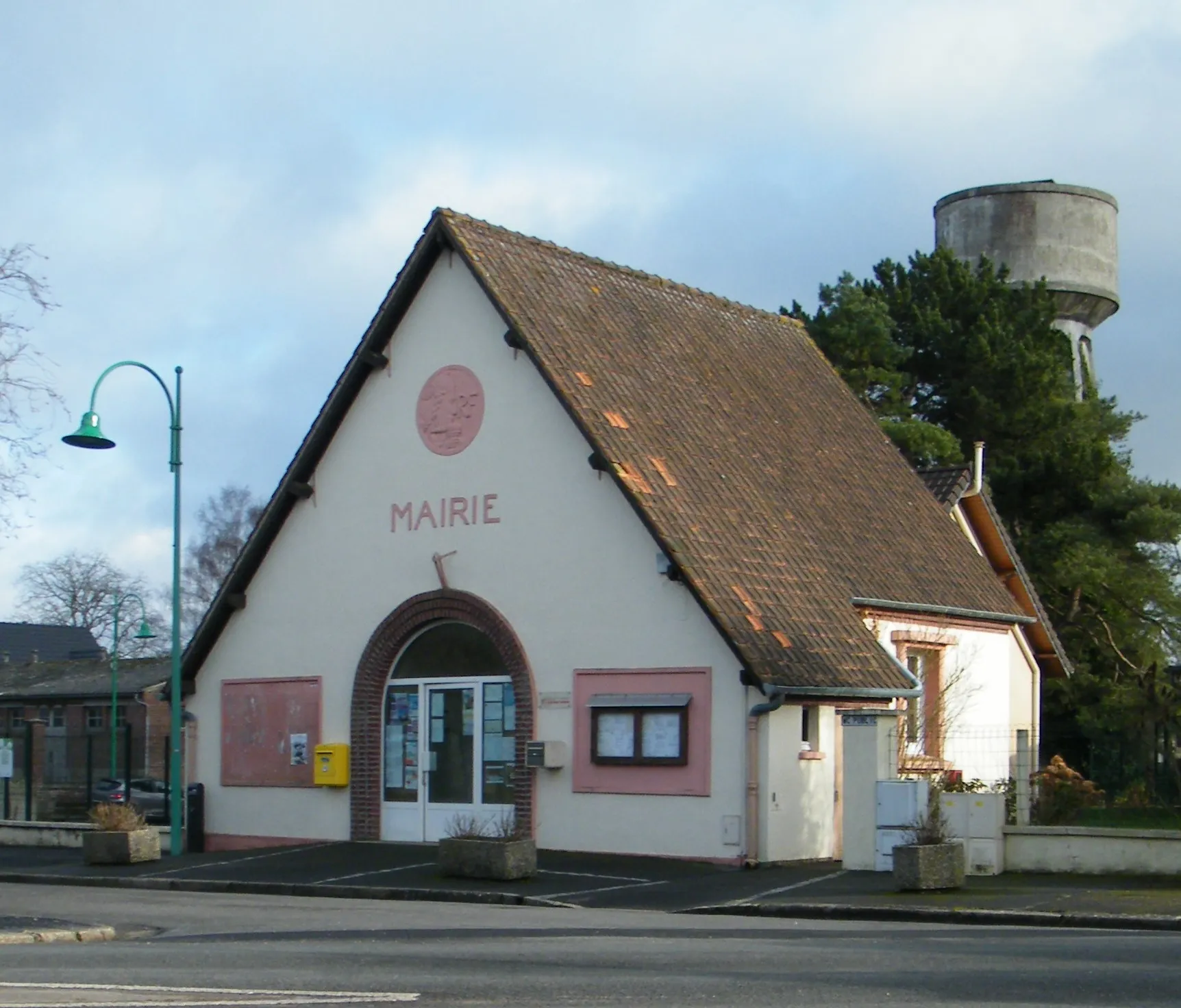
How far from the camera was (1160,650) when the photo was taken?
39844mm

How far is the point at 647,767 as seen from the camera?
2183 cm

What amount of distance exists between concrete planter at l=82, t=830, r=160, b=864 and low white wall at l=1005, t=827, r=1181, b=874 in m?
11.8

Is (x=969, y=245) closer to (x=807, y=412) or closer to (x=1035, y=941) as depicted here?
(x=807, y=412)

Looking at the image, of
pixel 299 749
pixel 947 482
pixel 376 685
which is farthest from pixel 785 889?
pixel 947 482

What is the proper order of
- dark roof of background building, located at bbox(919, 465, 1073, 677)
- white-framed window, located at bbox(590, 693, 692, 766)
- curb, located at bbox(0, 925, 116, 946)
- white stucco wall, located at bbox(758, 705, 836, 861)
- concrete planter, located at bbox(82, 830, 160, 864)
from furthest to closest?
dark roof of background building, located at bbox(919, 465, 1073, 677) → concrete planter, located at bbox(82, 830, 160, 864) → white-framed window, located at bbox(590, 693, 692, 766) → white stucco wall, located at bbox(758, 705, 836, 861) → curb, located at bbox(0, 925, 116, 946)

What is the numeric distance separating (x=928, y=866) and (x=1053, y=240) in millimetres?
33185

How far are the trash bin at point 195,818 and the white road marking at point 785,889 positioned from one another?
10992mm

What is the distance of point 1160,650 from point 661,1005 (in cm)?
3274

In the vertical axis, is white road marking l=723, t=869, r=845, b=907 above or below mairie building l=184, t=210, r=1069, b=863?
below

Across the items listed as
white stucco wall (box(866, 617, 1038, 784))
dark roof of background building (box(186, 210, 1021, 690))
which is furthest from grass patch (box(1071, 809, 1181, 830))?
dark roof of background building (box(186, 210, 1021, 690))

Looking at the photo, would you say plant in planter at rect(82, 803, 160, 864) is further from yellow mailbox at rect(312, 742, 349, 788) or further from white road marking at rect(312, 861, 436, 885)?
white road marking at rect(312, 861, 436, 885)

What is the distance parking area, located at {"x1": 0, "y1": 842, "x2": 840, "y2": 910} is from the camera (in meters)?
18.7

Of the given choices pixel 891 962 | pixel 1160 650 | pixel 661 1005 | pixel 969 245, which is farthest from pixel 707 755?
pixel 969 245

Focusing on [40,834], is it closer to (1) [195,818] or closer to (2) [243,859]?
(1) [195,818]
